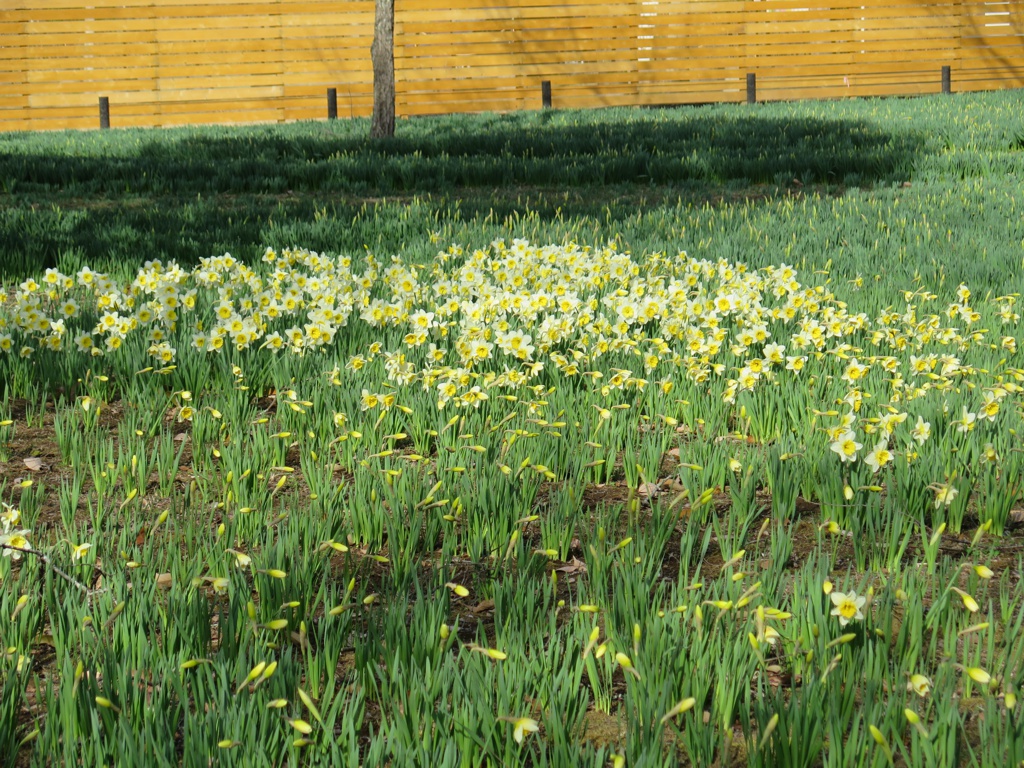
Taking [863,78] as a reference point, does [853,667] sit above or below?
below

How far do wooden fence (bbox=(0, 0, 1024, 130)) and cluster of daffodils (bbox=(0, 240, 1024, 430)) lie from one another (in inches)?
666

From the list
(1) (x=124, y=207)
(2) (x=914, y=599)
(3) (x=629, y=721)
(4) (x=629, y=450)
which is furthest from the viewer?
(1) (x=124, y=207)

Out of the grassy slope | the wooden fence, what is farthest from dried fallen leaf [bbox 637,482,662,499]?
the wooden fence

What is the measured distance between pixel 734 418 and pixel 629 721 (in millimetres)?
2153

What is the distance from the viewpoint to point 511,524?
2.67m

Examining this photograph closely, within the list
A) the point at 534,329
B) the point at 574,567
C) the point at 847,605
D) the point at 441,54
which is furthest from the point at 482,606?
the point at 441,54

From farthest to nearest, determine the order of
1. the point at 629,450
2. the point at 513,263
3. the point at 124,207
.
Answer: the point at 124,207 < the point at 513,263 < the point at 629,450

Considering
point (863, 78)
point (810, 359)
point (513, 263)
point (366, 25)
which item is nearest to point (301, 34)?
point (366, 25)

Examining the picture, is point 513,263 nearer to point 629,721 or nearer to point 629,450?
point 629,450

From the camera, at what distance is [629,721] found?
5.57ft

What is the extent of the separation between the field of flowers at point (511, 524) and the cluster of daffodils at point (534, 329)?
23mm

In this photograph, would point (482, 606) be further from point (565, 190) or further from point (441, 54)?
point (441, 54)

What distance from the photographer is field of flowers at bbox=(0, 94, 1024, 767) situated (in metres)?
1.76

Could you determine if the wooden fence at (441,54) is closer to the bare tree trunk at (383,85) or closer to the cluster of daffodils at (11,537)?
the bare tree trunk at (383,85)
